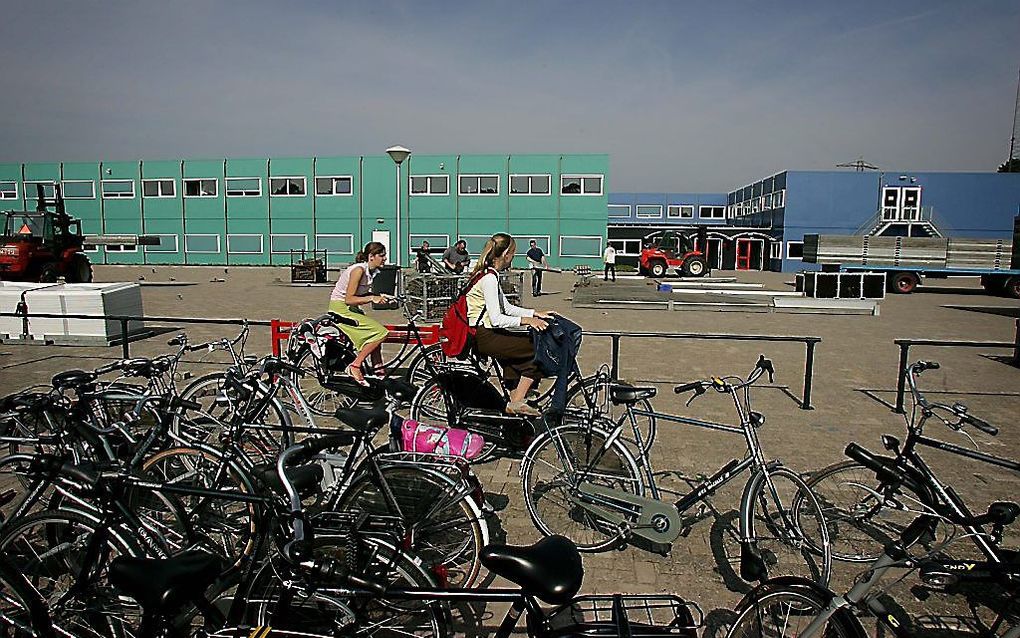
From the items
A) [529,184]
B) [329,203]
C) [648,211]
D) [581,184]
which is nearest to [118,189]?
[329,203]

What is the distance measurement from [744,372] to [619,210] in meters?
48.7

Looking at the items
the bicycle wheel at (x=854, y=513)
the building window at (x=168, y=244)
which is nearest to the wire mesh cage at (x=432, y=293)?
the bicycle wheel at (x=854, y=513)

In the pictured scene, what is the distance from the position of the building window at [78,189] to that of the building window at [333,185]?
609 inches

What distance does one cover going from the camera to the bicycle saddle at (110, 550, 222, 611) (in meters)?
2.08

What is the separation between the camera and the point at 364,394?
5680mm

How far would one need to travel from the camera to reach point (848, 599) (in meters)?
2.41

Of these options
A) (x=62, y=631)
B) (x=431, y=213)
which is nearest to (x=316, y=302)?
(x=62, y=631)

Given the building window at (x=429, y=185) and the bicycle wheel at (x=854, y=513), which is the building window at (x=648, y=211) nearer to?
the building window at (x=429, y=185)

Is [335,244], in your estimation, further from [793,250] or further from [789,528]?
[789,528]

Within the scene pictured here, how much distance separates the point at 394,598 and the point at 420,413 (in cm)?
353

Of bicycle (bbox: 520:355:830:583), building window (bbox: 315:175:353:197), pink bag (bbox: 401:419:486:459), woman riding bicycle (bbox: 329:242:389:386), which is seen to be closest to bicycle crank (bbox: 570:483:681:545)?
bicycle (bbox: 520:355:830:583)

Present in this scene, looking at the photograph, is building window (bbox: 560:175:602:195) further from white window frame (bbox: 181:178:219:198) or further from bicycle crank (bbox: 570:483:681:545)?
bicycle crank (bbox: 570:483:681:545)

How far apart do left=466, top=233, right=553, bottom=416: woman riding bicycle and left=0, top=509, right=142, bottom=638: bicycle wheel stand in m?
2.84

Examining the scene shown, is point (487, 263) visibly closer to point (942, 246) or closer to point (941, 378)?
point (941, 378)
